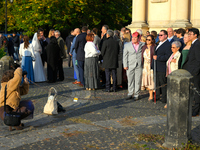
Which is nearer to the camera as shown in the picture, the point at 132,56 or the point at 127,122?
the point at 127,122

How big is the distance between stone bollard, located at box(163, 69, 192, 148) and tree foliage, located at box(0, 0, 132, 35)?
87.7 ft

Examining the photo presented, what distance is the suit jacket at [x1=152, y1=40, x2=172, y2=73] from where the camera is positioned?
361 inches

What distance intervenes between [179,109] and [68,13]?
1110 inches

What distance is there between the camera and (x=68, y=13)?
32594mm

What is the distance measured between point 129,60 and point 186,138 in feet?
15.0

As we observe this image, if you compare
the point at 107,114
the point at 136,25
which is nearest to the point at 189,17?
the point at 136,25

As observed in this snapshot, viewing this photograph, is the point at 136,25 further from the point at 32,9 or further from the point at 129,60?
the point at 32,9

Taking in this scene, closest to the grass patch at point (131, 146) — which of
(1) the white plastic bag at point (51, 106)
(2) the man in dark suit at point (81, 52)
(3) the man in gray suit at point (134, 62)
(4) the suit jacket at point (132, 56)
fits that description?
(1) the white plastic bag at point (51, 106)

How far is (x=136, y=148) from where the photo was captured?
5.67 m

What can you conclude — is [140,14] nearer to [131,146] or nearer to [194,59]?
[194,59]

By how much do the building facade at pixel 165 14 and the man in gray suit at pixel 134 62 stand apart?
8780 mm

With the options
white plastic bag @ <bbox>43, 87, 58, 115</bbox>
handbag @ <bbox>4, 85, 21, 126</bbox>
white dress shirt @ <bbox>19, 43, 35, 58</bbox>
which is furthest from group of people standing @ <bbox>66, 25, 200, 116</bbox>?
handbag @ <bbox>4, 85, 21, 126</bbox>

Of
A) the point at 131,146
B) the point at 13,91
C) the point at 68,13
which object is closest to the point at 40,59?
the point at 13,91

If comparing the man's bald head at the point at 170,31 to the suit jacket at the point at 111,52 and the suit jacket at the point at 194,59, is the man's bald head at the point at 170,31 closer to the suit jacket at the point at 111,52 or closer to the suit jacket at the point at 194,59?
the suit jacket at the point at 111,52
